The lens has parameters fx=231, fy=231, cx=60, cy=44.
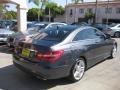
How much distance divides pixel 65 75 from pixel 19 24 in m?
10.3

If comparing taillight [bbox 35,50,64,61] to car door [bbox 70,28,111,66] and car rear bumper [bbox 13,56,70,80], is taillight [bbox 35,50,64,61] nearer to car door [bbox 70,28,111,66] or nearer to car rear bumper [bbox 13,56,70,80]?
car rear bumper [bbox 13,56,70,80]

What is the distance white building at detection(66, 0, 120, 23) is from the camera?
5117 cm

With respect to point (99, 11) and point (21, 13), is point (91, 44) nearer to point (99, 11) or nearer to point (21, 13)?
point (21, 13)

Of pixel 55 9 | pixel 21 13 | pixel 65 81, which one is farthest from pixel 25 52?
pixel 55 9

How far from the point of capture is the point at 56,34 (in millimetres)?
6699

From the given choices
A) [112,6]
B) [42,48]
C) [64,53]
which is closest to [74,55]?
[64,53]

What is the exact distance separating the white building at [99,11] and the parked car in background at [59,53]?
4362 cm

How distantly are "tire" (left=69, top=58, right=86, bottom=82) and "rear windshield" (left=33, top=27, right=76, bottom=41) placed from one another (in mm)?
805

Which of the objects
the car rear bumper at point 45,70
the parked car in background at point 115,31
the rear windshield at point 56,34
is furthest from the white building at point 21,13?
the car rear bumper at point 45,70

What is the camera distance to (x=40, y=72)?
568cm

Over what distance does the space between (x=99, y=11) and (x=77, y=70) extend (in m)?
49.3

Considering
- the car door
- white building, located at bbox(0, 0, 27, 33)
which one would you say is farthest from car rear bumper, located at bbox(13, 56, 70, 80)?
white building, located at bbox(0, 0, 27, 33)

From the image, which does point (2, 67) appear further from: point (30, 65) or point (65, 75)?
point (65, 75)

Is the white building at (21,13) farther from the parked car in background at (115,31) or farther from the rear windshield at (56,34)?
the parked car in background at (115,31)
